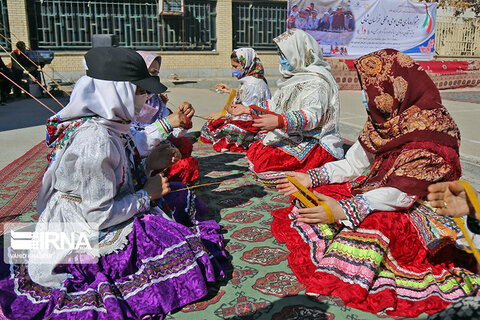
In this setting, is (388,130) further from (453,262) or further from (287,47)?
(287,47)

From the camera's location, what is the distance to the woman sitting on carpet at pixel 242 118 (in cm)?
548

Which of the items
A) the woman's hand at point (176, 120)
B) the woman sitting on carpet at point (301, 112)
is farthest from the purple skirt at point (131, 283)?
the woman sitting on carpet at point (301, 112)

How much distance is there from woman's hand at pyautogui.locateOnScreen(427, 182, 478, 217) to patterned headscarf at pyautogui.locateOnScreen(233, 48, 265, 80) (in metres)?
4.34

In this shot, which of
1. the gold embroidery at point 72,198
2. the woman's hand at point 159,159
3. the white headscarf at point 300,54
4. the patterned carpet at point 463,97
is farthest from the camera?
the patterned carpet at point 463,97

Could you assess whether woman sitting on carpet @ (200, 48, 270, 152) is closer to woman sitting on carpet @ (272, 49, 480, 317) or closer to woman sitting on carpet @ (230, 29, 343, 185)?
woman sitting on carpet @ (230, 29, 343, 185)

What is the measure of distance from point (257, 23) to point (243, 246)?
13931mm

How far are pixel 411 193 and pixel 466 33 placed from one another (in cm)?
2039

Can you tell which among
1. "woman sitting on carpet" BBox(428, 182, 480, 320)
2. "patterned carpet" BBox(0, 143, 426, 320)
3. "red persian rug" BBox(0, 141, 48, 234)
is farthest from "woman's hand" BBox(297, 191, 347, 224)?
"red persian rug" BBox(0, 141, 48, 234)

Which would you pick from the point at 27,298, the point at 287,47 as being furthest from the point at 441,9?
the point at 27,298

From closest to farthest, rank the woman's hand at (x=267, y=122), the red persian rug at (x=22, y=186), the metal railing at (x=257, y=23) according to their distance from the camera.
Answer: the woman's hand at (x=267, y=122), the red persian rug at (x=22, y=186), the metal railing at (x=257, y=23)

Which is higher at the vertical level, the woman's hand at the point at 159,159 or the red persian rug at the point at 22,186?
the woman's hand at the point at 159,159

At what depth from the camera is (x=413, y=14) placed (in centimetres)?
1532

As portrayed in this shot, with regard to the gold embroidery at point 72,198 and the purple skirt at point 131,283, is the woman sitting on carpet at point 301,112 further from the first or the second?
the gold embroidery at point 72,198

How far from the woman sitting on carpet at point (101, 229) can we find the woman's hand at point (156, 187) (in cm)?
Answer: 6
